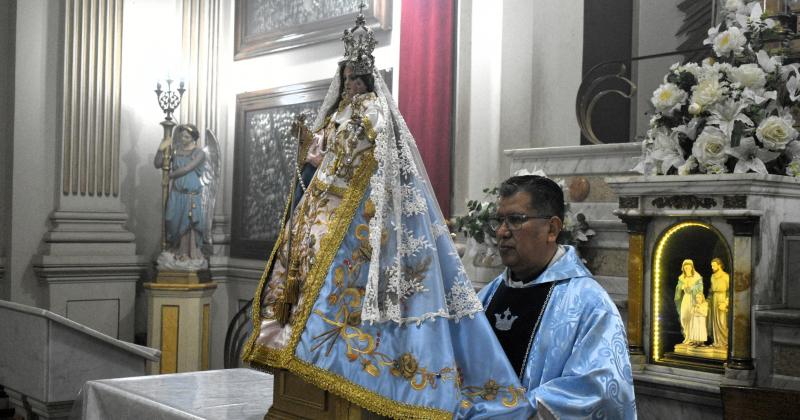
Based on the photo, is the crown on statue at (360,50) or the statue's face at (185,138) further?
the statue's face at (185,138)

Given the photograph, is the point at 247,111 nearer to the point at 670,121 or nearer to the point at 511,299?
the point at 670,121

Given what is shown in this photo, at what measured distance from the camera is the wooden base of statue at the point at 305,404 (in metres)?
2.52

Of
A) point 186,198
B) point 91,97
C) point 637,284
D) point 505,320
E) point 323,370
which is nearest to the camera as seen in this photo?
point 323,370

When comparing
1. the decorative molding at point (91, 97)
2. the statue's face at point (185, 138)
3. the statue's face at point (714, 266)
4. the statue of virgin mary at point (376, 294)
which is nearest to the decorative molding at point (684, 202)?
the statue's face at point (714, 266)

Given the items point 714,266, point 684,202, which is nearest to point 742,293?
point 714,266

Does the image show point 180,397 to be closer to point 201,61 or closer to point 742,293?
point 742,293

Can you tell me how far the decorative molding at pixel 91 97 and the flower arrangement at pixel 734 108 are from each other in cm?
575

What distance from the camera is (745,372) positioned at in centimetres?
371

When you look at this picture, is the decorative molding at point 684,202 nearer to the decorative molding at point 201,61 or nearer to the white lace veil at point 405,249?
the white lace veil at point 405,249

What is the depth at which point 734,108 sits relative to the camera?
3877mm

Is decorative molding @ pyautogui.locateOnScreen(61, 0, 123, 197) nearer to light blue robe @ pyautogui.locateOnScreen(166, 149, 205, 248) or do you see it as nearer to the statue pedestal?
light blue robe @ pyautogui.locateOnScreen(166, 149, 205, 248)

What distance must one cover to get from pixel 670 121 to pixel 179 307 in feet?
17.3

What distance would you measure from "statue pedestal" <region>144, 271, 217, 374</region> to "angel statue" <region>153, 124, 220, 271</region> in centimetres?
14

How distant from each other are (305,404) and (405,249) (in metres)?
0.54
